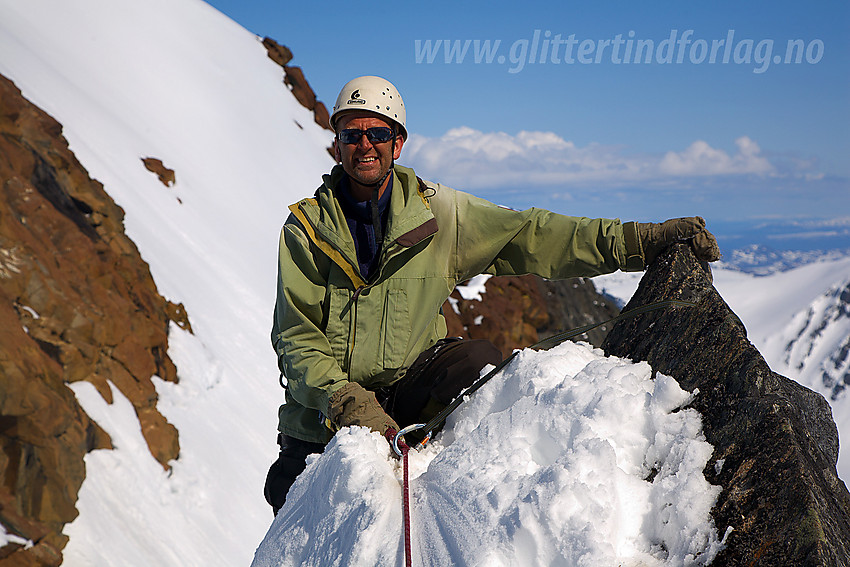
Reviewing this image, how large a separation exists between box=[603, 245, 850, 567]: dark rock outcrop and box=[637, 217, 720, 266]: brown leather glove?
360 mm

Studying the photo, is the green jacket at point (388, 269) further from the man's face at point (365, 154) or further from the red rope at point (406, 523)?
the red rope at point (406, 523)

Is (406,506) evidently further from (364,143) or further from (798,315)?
(798,315)

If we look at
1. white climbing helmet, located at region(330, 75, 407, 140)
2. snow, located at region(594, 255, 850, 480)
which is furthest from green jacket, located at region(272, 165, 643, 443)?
snow, located at region(594, 255, 850, 480)

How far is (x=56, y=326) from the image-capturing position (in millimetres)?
9602

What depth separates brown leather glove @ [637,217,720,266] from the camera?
11.5 feet

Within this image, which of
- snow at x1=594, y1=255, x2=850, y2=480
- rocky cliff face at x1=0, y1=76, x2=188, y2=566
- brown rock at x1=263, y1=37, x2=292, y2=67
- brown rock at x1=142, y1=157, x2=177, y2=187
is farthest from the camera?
snow at x1=594, y1=255, x2=850, y2=480

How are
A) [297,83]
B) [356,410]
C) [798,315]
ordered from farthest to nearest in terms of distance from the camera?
1. [798,315]
2. [297,83]
3. [356,410]

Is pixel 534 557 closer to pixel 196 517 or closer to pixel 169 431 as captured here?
pixel 196 517

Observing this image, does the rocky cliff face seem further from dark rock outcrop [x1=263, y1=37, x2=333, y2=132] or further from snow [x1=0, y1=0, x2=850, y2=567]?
dark rock outcrop [x1=263, y1=37, x2=333, y2=132]

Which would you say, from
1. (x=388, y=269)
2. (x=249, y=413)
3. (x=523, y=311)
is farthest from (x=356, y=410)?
(x=523, y=311)

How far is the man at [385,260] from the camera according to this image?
149 inches

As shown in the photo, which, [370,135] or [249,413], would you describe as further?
[249,413]

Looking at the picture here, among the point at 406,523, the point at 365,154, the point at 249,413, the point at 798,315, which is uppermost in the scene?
the point at 798,315

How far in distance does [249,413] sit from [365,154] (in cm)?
951
